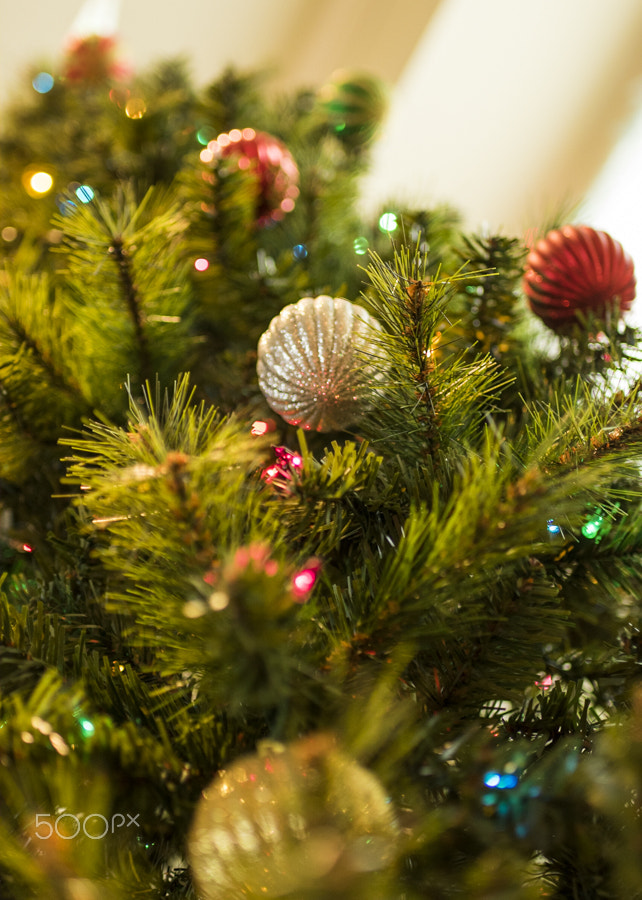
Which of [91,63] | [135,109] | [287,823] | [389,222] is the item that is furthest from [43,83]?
[287,823]

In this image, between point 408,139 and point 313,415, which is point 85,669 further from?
point 408,139

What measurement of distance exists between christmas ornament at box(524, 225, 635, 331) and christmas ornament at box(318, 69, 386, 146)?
1.38 ft

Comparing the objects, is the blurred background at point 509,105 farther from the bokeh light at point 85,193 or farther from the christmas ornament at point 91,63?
the bokeh light at point 85,193

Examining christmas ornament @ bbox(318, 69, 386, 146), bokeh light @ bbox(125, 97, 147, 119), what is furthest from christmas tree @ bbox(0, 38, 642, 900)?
christmas ornament @ bbox(318, 69, 386, 146)

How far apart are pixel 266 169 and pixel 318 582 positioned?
40 cm

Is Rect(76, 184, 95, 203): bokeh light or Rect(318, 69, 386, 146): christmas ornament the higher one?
→ Rect(318, 69, 386, 146): christmas ornament

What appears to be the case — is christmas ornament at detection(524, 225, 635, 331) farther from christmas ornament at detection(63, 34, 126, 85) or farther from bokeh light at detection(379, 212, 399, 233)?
christmas ornament at detection(63, 34, 126, 85)

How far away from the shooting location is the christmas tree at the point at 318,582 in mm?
202

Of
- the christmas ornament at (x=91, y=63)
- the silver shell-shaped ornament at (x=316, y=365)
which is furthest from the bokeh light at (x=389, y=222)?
the christmas ornament at (x=91, y=63)

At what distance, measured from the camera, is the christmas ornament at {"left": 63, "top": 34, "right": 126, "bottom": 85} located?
848 mm

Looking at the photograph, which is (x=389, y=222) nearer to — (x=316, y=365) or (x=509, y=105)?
(x=316, y=365)

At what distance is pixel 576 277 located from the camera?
1.31ft

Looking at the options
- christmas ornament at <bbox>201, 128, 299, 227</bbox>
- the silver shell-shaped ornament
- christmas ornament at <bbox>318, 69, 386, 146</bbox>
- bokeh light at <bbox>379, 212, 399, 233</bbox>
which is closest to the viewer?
the silver shell-shaped ornament

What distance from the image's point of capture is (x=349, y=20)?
4.28 feet
